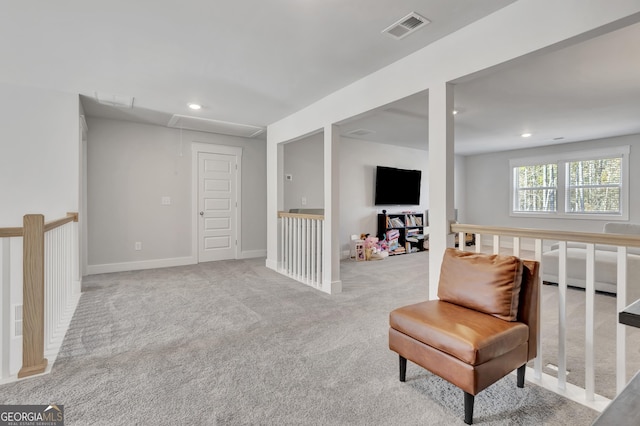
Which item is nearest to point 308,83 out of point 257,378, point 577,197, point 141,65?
point 141,65

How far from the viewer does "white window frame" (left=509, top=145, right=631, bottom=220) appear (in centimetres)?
585

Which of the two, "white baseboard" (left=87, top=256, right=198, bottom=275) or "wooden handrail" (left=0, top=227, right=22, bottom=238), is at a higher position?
"wooden handrail" (left=0, top=227, right=22, bottom=238)

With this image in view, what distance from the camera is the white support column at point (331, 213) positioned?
12.4 ft

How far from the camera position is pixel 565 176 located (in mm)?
6641

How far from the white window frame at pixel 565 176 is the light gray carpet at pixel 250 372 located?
5193 millimetres

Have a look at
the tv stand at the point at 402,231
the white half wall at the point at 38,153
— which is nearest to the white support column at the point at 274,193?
the white half wall at the point at 38,153

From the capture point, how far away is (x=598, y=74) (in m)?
3.09

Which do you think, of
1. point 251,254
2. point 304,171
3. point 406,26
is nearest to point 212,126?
point 304,171

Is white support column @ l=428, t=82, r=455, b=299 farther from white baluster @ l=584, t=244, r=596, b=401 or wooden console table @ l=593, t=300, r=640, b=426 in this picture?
wooden console table @ l=593, t=300, r=640, b=426

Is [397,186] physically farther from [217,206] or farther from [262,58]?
[262,58]

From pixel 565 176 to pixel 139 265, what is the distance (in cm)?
832

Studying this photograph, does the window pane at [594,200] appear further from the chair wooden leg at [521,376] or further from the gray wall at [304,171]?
the chair wooden leg at [521,376]

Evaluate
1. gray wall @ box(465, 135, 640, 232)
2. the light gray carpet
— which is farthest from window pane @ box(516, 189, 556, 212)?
the light gray carpet

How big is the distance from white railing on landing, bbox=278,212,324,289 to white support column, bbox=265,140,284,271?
0.11 meters
